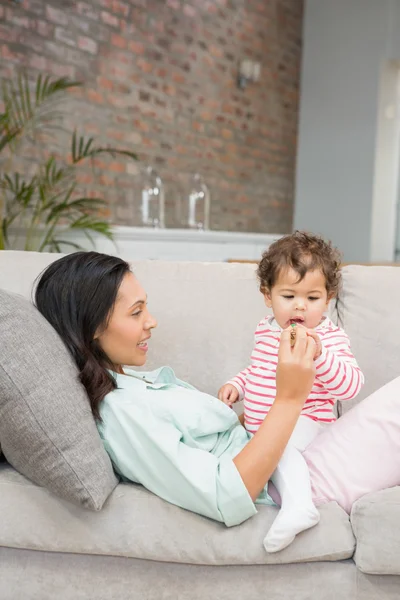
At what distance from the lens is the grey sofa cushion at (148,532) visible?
58.6 inches

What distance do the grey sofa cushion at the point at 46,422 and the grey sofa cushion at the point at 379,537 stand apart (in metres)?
0.49

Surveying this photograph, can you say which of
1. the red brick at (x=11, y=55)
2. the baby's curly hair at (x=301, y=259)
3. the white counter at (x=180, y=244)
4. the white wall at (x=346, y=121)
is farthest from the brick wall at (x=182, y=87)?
the baby's curly hair at (x=301, y=259)

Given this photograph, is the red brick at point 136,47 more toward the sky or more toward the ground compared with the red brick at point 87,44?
more toward the sky

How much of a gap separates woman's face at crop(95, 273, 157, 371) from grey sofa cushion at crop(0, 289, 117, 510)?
19 centimetres

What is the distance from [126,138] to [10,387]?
3.92 meters

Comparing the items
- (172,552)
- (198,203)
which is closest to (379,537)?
(172,552)

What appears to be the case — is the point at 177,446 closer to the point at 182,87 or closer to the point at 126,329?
the point at 126,329

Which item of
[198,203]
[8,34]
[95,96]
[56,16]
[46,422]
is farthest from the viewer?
[198,203]

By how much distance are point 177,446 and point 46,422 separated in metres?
0.25

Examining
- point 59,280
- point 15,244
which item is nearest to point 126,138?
point 15,244

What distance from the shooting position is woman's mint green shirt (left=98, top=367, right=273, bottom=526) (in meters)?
1.47

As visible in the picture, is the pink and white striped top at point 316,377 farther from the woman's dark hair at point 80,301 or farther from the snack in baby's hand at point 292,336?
the woman's dark hair at point 80,301

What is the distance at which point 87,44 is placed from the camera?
4758 mm

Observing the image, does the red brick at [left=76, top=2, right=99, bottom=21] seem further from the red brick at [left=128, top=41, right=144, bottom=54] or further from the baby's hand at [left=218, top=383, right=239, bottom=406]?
the baby's hand at [left=218, top=383, right=239, bottom=406]
